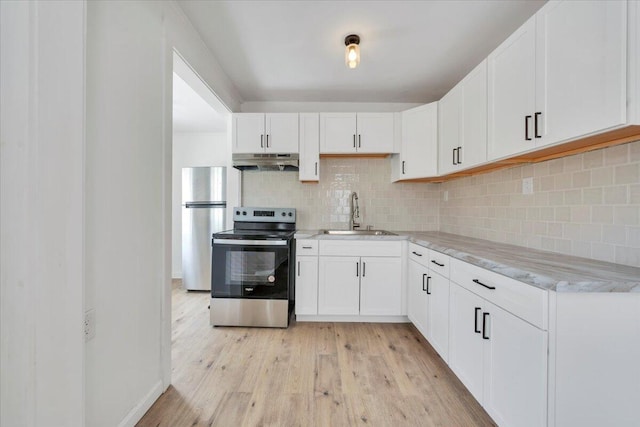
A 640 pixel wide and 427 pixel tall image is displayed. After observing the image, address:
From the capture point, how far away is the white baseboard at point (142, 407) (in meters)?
1.36

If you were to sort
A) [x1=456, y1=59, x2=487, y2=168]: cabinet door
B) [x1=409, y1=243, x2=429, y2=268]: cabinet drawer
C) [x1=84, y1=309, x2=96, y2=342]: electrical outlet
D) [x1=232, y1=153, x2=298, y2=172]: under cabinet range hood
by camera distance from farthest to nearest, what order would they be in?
[x1=232, y1=153, x2=298, y2=172]: under cabinet range hood, [x1=409, y1=243, x2=429, y2=268]: cabinet drawer, [x1=456, y1=59, x2=487, y2=168]: cabinet door, [x1=84, y1=309, x2=96, y2=342]: electrical outlet

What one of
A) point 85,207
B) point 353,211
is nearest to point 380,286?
point 353,211

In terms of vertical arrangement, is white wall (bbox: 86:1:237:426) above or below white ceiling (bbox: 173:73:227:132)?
below

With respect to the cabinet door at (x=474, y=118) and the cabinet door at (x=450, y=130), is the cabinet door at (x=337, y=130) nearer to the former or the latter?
the cabinet door at (x=450, y=130)

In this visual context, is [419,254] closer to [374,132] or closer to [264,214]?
[374,132]

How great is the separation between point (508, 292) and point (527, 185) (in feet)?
3.48

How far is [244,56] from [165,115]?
1.06 meters

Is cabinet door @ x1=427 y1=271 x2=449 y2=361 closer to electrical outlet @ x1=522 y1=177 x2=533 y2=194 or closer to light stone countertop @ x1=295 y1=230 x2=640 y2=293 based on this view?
light stone countertop @ x1=295 y1=230 x2=640 y2=293

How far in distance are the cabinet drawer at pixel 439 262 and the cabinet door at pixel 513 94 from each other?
2.47 ft

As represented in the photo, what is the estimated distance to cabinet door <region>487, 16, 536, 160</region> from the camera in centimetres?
147

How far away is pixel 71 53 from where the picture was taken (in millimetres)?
948

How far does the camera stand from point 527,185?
1913mm

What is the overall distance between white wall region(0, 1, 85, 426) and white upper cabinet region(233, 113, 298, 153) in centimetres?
200

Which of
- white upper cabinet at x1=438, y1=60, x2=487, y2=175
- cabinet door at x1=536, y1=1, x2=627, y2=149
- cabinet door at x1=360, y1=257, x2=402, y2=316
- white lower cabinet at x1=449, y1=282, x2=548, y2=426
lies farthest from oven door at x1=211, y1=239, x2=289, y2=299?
cabinet door at x1=536, y1=1, x2=627, y2=149
